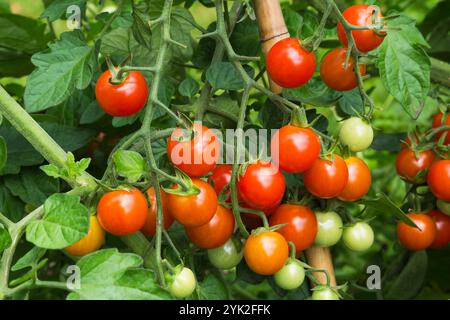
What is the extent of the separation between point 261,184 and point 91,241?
24cm

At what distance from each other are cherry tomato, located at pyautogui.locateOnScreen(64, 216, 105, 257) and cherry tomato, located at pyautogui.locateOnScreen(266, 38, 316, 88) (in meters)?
0.31

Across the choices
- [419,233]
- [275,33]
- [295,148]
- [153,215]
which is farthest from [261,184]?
[419,233]

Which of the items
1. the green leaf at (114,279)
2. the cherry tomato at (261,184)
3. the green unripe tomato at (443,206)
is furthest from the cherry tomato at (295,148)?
the green unripe tomato at (443,206)

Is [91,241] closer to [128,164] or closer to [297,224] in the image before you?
[128,164]

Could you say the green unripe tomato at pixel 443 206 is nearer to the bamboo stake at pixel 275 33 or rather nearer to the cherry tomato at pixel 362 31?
the bamboo stake at pixel 275 33

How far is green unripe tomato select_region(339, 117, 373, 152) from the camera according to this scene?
3.10 ft

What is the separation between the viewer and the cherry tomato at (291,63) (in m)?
0.90

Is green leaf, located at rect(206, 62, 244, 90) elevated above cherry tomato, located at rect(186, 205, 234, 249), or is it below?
above

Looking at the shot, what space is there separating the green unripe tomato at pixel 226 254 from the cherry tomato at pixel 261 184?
0.10 metres

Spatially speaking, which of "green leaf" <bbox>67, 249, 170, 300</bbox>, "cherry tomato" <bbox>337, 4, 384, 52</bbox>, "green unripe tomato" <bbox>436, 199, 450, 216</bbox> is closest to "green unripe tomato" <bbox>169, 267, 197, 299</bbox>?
"green leaf" <bbox>67, 249, 170, 300</bbox>

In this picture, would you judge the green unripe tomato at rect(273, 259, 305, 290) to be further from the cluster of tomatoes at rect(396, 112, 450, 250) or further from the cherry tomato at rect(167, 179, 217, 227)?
the cluster of tomatoes at rect(396, 112, 450, 250)

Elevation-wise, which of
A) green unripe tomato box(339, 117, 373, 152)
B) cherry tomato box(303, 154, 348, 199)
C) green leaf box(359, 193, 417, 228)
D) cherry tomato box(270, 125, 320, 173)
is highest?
cherry tomato box(270, 125, 320, 173)
